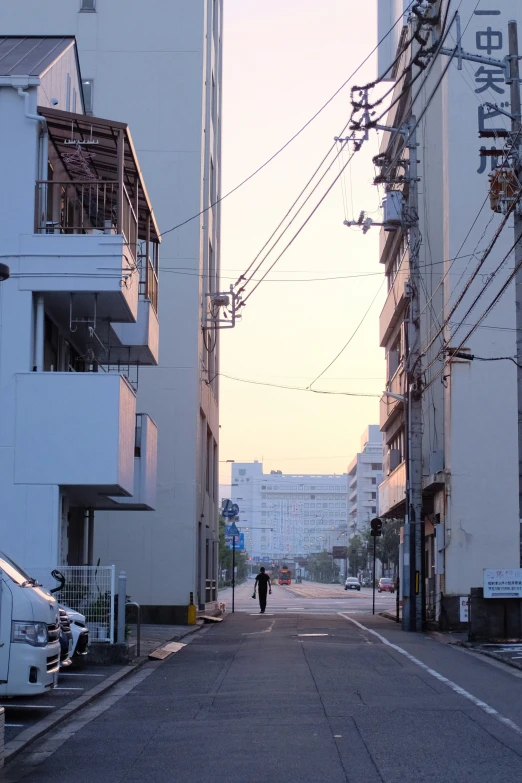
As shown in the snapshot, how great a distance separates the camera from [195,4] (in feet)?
115

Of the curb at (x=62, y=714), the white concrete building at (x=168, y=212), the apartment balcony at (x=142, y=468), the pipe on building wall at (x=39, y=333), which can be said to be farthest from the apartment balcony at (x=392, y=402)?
the curb at (x=62, y=714)

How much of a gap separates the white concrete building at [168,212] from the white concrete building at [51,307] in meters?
Answer: 9.98

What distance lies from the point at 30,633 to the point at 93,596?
7.11 meters

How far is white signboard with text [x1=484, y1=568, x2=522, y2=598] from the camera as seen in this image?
22.9m

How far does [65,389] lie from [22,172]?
14.4 feet

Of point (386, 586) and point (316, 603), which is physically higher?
point (316, 603)

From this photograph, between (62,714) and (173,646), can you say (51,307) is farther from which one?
(62,714)

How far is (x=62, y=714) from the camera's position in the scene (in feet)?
38.5

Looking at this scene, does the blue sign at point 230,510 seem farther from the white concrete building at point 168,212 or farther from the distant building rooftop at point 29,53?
the distant building rooftop at point 29,53

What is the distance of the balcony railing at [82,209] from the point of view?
800 inches

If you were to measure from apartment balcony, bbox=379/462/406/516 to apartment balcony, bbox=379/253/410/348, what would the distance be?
6049mm

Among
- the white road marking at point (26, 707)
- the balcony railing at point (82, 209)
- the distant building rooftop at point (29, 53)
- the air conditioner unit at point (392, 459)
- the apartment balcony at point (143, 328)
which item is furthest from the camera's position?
the air conditioner unit at point (392, 459)

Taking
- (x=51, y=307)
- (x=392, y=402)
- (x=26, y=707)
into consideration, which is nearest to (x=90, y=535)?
(x=51, y=307)

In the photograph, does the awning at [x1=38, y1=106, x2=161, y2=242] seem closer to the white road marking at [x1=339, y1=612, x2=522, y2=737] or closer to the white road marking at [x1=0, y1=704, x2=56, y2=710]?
the white road marking at [x1=339, y1=612, x2=522, y2=737]
